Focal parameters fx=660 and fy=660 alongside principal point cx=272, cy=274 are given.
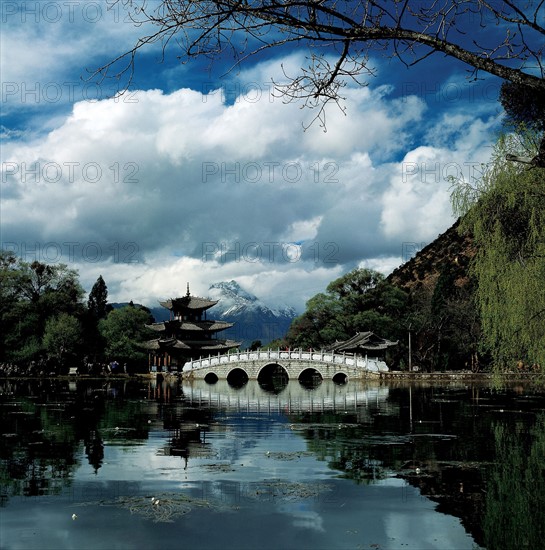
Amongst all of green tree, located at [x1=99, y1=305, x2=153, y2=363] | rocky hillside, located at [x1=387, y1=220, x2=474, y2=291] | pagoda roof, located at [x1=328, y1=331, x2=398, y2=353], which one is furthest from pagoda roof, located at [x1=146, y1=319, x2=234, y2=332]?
rocky hillside, located at [x1=387, y1=220, x2=474, y2=291]

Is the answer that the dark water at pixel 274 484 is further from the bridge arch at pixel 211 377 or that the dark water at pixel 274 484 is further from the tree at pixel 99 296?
the tree at pixel 99 296

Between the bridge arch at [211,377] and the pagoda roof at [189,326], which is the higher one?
the pagoda roof at [189,326]

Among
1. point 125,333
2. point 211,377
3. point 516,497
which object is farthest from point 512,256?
point 125,333

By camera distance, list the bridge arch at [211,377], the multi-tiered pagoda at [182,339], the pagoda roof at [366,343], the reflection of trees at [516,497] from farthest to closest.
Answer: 1. the multi-tiered pagoda at [182,339]
2. the bridge arch at [211,377]
3. the pagoda roof at [366,343]
4. the reflection of trees at [516,497]

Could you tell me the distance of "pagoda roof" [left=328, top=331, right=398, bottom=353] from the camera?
186 ft

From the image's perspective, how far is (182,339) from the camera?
223ft

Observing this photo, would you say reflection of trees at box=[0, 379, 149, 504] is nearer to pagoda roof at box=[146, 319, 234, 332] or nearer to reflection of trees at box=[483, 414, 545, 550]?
reflection of trees at box=[483, 414, 545, 550]

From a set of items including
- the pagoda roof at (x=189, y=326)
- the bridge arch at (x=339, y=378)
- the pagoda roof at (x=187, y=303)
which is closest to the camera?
the bridge arch at (x=339, y=378)

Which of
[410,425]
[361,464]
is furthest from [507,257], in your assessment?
[361,464]

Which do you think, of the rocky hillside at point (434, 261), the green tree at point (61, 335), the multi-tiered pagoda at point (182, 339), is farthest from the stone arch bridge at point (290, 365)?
the rocky hillside at point (434, 261)

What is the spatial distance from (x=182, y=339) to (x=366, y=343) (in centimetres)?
2052

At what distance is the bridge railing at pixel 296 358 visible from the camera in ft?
172

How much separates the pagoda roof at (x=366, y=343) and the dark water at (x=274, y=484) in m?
35.7

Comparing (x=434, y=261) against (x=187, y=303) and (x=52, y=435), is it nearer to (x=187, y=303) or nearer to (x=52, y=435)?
(x=187, y=303)
